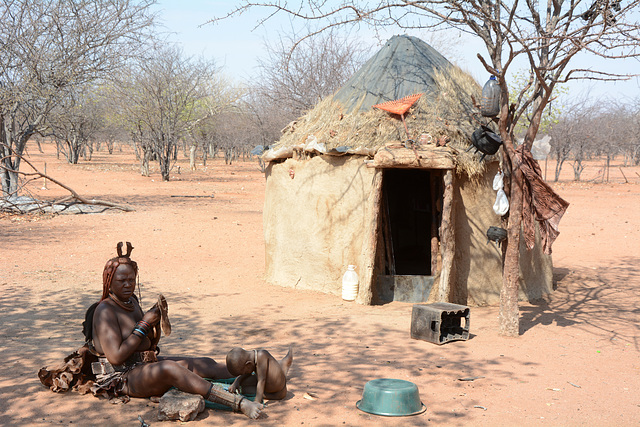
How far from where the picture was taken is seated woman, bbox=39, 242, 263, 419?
3562mm

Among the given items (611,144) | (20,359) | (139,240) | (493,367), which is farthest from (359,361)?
(611,144)

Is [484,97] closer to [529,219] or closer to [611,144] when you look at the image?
[529,219]

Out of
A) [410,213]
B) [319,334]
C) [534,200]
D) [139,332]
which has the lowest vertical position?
[319,334]

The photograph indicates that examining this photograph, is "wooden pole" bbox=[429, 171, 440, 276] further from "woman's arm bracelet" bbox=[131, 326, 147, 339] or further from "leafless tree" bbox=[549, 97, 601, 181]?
"leafless tree" bbox=[549, 97, 601, 181]

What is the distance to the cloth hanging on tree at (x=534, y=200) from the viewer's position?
5547mm

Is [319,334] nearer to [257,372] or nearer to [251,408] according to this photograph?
[257,372]

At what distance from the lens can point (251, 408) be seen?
350cm

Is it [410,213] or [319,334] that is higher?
[410,213]

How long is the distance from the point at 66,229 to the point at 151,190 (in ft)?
25.1

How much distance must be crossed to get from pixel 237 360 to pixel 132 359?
2.37ft

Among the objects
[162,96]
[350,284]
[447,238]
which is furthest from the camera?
[162,96]

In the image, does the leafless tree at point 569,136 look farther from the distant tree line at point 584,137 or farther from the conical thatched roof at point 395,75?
the conical thatched roof at point 395,75

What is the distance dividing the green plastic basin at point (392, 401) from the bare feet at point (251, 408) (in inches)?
26.7

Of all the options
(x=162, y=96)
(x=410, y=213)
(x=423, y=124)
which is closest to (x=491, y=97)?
(x=423, y=124)
